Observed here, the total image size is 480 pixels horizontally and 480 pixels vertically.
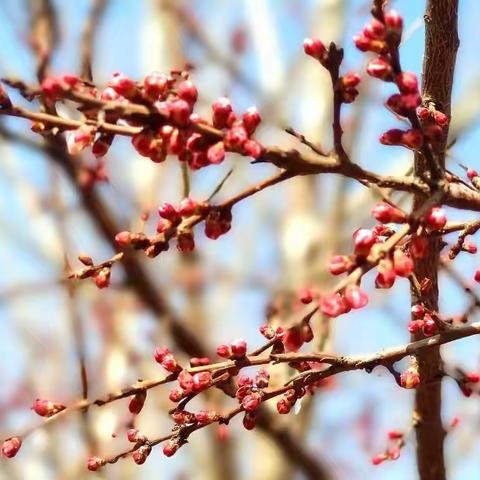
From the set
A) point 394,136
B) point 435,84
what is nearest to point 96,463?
point 394,136

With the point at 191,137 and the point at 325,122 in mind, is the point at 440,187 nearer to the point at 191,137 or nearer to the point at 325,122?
the point at 191,137

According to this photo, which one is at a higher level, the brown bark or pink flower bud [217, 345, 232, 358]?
the brown bark

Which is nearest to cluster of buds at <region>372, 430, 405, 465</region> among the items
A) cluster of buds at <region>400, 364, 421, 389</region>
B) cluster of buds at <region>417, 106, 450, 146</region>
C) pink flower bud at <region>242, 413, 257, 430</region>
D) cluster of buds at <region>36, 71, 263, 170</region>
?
cluster of buds at <region>400, 364, 421, 389</region>

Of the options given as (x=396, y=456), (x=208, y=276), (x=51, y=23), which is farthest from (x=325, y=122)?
(x=396, y=456)

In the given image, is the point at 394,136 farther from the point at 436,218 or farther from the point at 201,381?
the point at 201,381

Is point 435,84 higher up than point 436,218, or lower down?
higher up

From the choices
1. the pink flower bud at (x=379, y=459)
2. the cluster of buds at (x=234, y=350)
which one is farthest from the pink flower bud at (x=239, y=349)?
the pink flower bud at (x=379, y=459)

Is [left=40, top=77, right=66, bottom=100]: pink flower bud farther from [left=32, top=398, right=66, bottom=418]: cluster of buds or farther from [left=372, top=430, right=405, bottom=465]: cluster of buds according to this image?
[left=372, top=430, right=405, bottom=465]: cluster of buds
